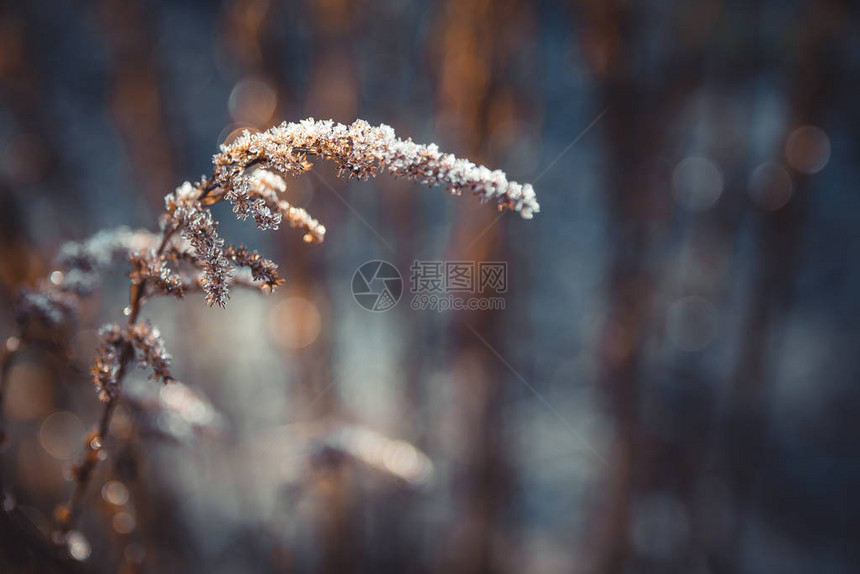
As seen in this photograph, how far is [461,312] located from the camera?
46.5 inches

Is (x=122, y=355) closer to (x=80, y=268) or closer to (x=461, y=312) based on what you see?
(x=80, y=268)

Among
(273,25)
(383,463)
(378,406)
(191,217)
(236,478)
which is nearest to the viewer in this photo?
(191,217)

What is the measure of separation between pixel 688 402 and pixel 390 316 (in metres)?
0.98

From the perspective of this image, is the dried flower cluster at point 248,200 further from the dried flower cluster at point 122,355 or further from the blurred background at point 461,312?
the blurred background at point 461,312

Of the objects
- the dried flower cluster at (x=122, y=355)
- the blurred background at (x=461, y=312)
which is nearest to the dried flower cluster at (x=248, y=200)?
the dried flower cluster at (x=122, y=355)

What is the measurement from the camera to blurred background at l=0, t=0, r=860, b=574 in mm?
1015

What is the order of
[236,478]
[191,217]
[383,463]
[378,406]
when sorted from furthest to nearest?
[378,406], [236,478], [383,463], [191,217]

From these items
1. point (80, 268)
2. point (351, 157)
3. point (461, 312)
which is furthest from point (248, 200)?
point (461, 312)

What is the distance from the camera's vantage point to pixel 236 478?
1.38 meters

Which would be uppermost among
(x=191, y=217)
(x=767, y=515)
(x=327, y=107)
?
(x=327, y=107)

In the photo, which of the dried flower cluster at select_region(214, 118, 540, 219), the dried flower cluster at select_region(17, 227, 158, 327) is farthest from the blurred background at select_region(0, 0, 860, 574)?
the dried flower cluster at select_region(214, 118, 540, 219)

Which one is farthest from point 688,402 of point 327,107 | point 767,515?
point 327,107

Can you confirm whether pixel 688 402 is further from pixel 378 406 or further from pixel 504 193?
pixel 504 193

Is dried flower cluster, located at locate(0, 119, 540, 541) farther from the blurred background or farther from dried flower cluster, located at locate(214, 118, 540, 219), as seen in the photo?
the blurred background
